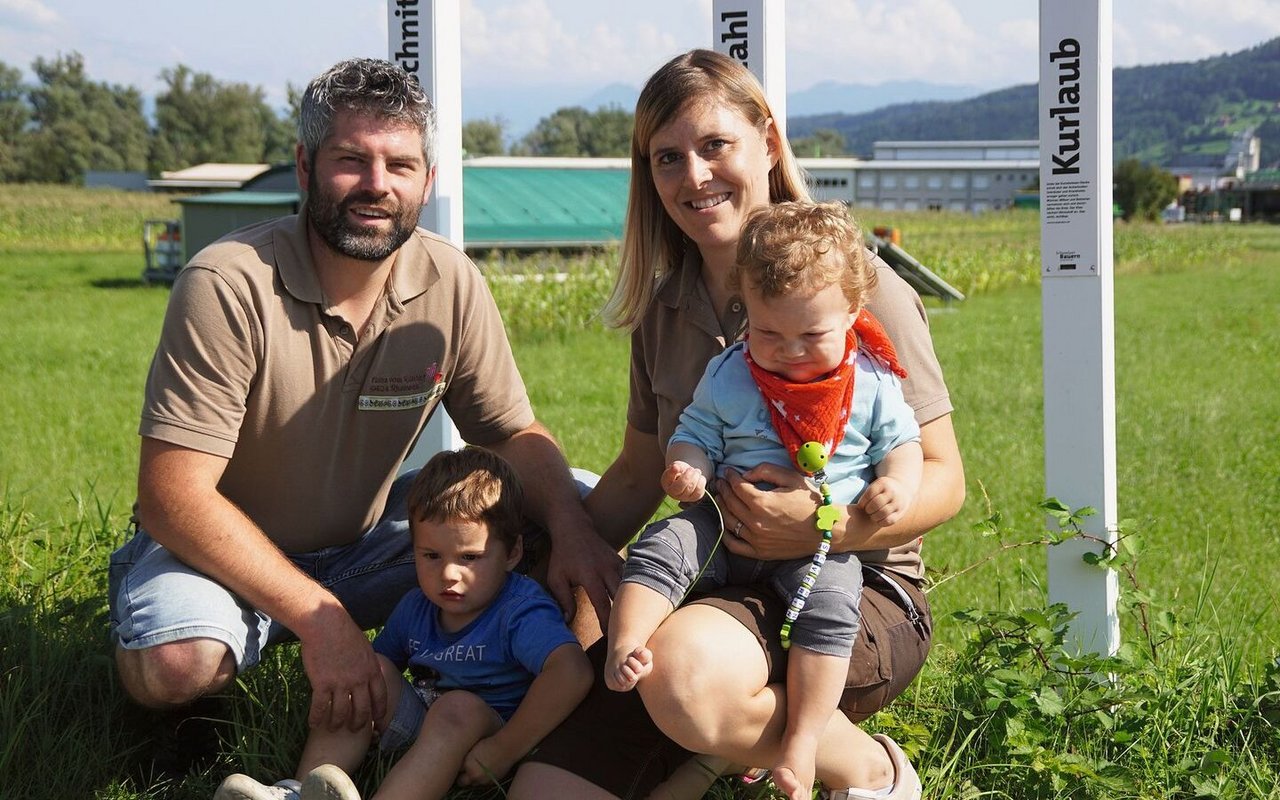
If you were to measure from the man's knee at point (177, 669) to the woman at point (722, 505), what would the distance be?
0.76 metres

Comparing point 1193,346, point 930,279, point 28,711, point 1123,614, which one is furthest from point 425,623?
point 930,279

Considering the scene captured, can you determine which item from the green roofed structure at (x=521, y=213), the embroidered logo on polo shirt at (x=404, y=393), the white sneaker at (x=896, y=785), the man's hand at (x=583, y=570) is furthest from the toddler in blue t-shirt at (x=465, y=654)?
the green roofed structure at (x=521, y=213)

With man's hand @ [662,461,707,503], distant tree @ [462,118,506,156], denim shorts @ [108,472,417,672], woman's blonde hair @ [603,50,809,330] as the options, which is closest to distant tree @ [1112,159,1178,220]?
distant tree @ [462,118,506,156]

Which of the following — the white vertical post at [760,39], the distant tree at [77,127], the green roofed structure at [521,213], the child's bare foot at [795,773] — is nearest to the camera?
the child's bare foot at [795,773]

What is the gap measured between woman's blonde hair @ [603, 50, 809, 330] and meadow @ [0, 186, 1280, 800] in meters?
0.74

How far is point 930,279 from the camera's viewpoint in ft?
58.0

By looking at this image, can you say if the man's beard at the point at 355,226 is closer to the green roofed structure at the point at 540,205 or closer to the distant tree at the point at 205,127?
the green roofed structure at the point at 540,205

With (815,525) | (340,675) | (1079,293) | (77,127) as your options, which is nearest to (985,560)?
(1079,293)

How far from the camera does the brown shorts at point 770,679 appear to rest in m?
2.77

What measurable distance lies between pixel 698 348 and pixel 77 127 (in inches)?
3749

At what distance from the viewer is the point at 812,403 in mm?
2686

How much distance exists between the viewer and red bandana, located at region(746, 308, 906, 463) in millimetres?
2680

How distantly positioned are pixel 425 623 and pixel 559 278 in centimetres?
1133

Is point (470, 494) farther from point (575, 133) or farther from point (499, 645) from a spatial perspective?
point (575, 133)
